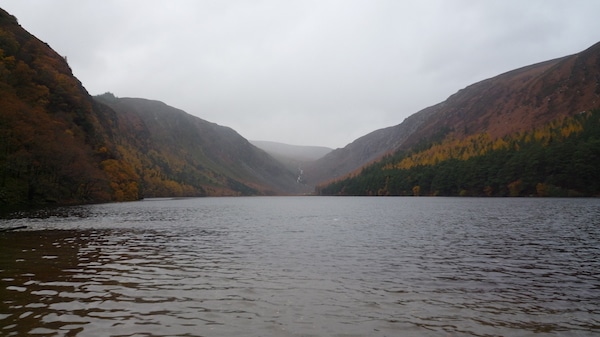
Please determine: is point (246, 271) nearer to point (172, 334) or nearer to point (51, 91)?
point (172, 334)

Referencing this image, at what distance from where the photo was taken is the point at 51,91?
407 ft

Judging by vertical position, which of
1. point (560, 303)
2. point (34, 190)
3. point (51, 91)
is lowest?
point (560, 303)

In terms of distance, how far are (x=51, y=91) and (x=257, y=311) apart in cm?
13258

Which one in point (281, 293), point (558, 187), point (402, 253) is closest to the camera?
point (281, 293)

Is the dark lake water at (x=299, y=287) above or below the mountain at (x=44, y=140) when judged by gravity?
below

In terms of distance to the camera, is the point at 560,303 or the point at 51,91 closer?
the point at 560,303

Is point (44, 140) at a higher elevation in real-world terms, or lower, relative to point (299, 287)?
higher

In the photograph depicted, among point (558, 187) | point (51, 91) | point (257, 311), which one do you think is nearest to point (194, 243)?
point (257, 311)

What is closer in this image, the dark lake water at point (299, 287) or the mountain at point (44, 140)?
the dark lake water at point (299, 287)

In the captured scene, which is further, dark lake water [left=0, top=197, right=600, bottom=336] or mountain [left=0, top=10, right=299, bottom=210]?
mountain [left=0, top=10, right=299, bottom=210]

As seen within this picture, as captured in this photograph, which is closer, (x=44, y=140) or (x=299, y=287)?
(x=299, y=287)

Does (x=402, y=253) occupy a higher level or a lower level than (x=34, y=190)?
lower

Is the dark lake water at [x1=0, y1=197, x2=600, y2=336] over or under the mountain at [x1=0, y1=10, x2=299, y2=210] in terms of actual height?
under

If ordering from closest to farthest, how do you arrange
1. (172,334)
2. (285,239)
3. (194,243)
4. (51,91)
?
1. (172,334)
2. (194,243)
3. (285,239)
4. (51,91)
